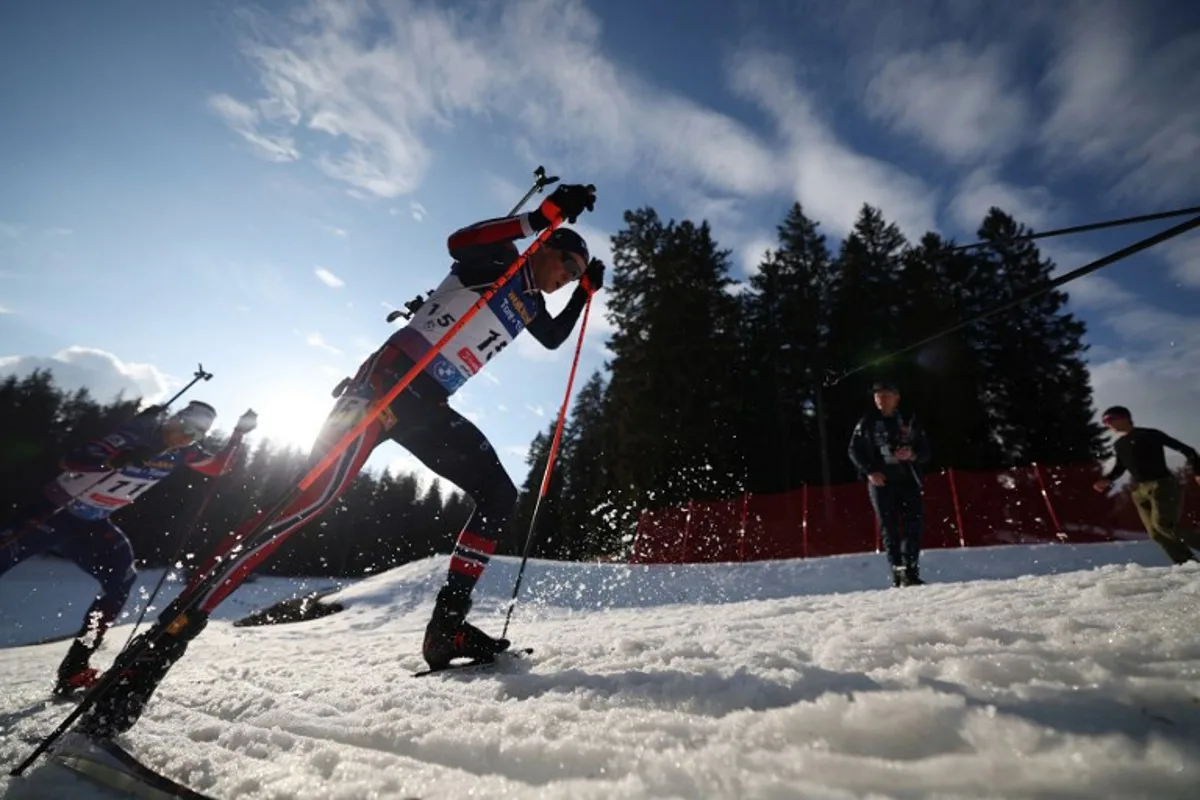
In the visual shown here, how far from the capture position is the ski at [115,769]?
4.73 feet

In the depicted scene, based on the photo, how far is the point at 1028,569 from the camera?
28.4 feet

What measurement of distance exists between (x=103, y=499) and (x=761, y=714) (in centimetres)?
552

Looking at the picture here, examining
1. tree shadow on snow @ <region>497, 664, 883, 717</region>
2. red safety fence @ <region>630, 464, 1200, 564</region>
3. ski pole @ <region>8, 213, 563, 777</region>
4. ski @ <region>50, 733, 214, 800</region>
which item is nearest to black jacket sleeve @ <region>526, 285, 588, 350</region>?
ski pole @ <region>8, 213, 563, 777</region>

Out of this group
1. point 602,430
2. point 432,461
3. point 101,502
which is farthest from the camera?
point 602,430

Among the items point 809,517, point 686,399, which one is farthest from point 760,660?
point 686,399

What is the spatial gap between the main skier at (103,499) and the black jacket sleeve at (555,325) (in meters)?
3.40

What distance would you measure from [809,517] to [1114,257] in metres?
12.6

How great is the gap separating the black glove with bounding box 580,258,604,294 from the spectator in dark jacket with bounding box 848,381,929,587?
3.06 m

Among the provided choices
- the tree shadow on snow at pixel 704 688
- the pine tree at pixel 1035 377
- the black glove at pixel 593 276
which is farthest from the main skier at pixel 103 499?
the pine tree at pixel 1035 377

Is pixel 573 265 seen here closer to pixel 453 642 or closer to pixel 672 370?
pixel 453 642

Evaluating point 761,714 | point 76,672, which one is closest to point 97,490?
point 76,672

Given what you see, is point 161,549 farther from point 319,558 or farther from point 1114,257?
point 1114,257

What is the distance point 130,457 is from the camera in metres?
4.43

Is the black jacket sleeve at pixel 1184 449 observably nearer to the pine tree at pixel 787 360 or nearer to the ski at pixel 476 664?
the ski at pixel 476 664
